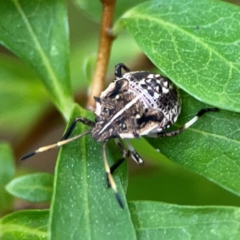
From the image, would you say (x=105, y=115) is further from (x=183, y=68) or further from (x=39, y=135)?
(x=39, y=135)

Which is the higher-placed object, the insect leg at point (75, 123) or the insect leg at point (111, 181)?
the insect leg at point (75, 123)

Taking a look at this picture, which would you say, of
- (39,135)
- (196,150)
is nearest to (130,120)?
(196,150)

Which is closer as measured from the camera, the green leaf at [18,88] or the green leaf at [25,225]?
the green leaf at [25,225]

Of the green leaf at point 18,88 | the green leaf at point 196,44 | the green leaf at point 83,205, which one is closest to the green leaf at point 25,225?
the green leaf at point 83,205

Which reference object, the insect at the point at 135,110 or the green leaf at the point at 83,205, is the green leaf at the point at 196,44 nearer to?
the insect at the point at 135,110

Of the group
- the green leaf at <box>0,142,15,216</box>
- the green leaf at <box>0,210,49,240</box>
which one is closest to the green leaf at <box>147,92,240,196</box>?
the green leaf at <box>0,210,49,240</box>

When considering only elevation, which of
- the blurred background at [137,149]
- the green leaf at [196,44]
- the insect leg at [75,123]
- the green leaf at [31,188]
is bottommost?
the blurred background at [137,149]

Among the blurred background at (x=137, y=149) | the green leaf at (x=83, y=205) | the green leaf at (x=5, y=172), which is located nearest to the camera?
the green leaf at (x=83, y=205)
